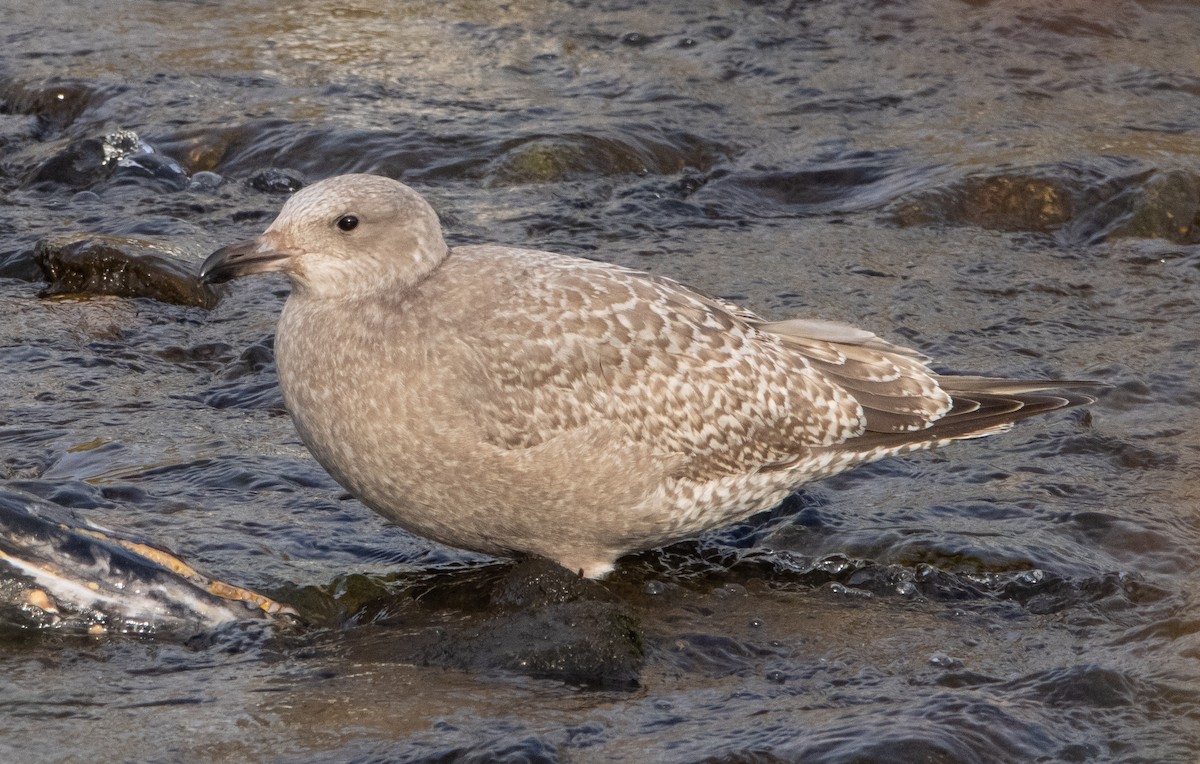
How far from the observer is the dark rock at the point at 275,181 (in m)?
9.66

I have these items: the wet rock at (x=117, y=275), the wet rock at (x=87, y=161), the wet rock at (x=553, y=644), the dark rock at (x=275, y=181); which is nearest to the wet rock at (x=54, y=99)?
the wet rock at (x=87, y=161)

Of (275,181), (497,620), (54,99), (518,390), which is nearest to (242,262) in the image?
(518,390)

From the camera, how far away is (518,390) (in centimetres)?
562

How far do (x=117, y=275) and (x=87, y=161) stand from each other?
177 cm

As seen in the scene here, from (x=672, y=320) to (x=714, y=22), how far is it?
672 cm

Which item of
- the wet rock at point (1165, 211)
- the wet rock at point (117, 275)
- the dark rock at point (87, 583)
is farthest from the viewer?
the wet rock at point (1165, 211)

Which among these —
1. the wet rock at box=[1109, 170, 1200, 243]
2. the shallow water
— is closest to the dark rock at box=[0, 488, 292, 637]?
the shallow water

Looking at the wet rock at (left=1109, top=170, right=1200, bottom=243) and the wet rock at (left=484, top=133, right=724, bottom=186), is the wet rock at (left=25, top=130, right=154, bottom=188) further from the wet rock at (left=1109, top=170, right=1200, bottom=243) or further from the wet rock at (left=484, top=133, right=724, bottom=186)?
the wet rock at (left=1109, top=170, right=1200, bottom=243)

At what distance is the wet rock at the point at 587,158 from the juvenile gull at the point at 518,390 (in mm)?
3603

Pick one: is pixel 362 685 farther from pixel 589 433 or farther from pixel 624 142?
pixel 624 142

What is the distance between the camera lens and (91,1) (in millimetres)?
12414

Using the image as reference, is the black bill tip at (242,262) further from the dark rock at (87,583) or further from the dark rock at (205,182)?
the dark rock at (205,182)

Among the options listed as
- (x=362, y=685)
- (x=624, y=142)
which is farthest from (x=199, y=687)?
(x=624, y=142)

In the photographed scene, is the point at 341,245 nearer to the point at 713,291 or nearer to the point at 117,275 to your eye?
the point at 117,275
